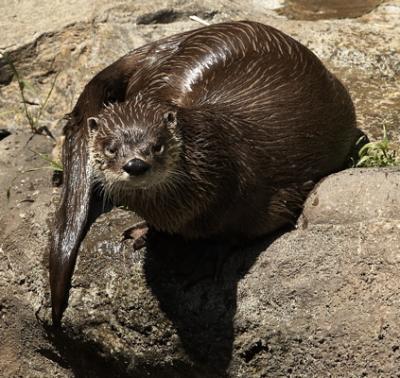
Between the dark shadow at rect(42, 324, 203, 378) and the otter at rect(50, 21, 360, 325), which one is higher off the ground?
the otter at rect(50, 21, 360, 325)

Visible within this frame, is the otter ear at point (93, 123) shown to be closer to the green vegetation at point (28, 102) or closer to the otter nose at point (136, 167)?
the otter nose at point (136, 167)

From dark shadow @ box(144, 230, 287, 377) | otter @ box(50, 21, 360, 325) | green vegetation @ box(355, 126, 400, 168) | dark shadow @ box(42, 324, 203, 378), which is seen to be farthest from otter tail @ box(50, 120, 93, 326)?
green vegetation @ box(355, 126, 400, 168)

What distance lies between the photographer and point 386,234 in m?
2.79

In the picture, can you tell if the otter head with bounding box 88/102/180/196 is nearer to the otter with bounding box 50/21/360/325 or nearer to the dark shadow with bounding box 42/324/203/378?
the otter with bounding box 50/21/360/325

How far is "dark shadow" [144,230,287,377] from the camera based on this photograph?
116 inches

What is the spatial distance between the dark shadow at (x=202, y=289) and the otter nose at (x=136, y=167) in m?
0.60

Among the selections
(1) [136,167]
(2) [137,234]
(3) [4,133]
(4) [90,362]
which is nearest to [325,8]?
(3) [4,133]

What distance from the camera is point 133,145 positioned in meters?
2.65

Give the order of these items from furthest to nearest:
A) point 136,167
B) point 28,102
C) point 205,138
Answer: point 28,102, point 205,138, point 136,167

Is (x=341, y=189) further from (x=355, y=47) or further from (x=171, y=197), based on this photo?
(x=355, y=47)

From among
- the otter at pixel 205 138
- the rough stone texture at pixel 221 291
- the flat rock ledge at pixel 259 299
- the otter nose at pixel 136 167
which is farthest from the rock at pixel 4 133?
the otter nose at pixel 136 167

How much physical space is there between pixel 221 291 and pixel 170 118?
0.61m

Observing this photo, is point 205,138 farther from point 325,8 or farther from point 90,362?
point 325,8

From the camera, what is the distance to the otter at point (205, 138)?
2.76 metres
